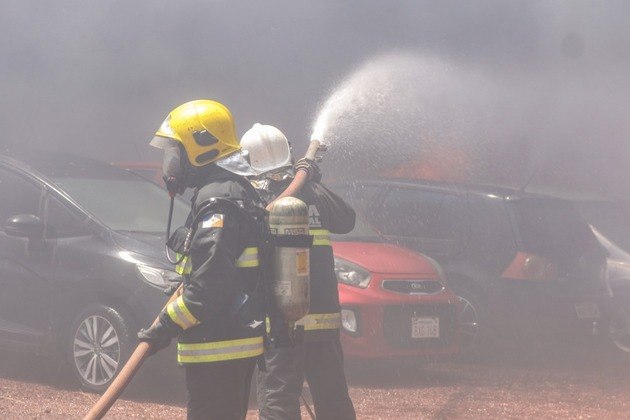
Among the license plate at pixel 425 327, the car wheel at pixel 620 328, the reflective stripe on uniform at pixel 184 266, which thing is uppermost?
the reflective stripe on uniform at pixel 184 266

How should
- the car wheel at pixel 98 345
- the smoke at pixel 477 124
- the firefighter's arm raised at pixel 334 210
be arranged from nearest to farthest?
the firefighter's arm raised at pixel 334 210, the car wheel at pixel 98 345, the smoke at pixel 477 124

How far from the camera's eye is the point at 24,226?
24.0 feet

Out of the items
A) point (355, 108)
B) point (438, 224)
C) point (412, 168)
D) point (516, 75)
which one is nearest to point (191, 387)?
point (438, 224)

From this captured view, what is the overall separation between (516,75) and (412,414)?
842 cm

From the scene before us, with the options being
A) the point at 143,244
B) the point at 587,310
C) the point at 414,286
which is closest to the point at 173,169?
the point at 143,244

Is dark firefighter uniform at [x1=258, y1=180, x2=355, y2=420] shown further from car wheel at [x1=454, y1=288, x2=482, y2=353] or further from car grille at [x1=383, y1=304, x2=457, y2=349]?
car wheel at [x1=454, y1=288, x2=482, y2=353]

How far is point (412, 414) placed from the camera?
692 cm

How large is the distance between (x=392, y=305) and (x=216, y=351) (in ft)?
13.2

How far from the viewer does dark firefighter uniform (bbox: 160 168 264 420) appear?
152 inches

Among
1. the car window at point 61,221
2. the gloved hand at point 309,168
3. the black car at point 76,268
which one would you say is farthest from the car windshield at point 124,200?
the gloved hand at point 309,168

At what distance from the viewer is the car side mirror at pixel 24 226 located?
731 centimetres

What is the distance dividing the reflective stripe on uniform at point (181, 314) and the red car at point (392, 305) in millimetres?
3852

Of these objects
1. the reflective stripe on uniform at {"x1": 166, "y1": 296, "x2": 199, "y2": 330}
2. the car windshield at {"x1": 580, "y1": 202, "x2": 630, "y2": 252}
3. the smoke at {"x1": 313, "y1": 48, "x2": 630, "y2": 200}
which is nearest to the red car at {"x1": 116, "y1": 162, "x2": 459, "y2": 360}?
the car windshield at {"x1": 580, "y1": 202, "x2": 630, "y2": 252}

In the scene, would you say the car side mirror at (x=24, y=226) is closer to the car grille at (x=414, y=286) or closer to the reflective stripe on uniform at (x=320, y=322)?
the car grille at (x=414, y=286)
